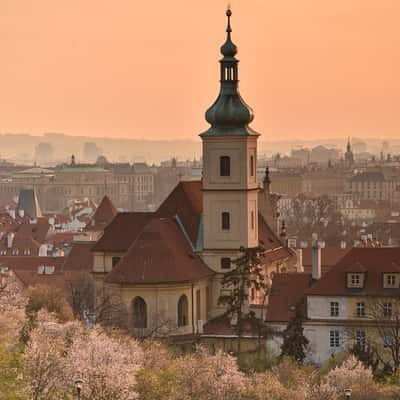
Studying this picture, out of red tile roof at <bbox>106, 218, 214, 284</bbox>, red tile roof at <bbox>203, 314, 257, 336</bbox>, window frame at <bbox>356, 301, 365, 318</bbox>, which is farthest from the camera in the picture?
red tile roof at <bbox>106, 218, 214, 284</bbox>

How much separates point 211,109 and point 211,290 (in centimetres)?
755

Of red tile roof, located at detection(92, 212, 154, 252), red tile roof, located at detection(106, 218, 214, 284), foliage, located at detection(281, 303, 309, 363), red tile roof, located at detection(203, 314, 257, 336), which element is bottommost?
foliage, located at detection(281, 303, 309, 363)

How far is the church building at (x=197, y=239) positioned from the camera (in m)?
66.8

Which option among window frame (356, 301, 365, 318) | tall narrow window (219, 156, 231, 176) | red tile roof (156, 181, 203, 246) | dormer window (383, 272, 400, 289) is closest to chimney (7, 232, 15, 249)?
red tile roof (156, 181, 203, 246)

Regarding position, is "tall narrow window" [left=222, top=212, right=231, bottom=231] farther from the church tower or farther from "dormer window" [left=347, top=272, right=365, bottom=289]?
"dormer window" [left=347, top=272, right=365, bottom=289]

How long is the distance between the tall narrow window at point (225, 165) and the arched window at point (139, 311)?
679cm

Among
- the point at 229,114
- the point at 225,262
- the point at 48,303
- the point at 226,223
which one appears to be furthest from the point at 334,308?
the point at 48,303

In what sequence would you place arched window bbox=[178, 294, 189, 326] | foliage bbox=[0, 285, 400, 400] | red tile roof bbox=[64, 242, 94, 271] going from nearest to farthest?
foliage bbox=[0, 285, 400, 400]
arched window bbox=[178, 294, 189, 326]
red tile roof bbox=[64, 242, 94, 271]

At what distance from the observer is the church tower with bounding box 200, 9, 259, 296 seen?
228ft

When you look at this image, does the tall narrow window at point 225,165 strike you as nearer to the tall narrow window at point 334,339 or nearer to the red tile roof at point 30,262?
the tall narrow window at point 334,339

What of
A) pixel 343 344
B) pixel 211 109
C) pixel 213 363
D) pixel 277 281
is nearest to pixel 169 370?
pixel 213 363

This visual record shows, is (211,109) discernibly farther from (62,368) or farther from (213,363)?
(62,368)

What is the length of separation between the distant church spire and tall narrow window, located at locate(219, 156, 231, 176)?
1112 millimetres

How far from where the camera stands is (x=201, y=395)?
46.9 m
